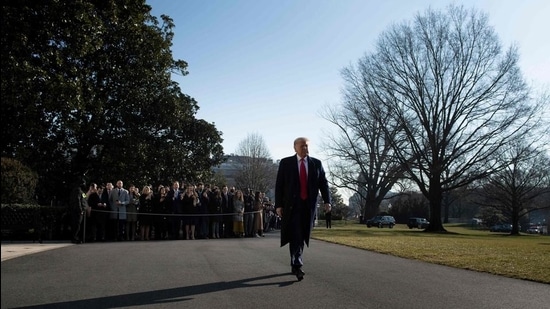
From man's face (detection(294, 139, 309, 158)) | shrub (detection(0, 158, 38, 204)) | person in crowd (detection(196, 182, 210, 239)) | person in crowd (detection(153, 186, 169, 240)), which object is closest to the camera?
shrub (detection(0, 158, 38, 204))

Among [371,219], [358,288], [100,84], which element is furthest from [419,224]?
[358,288]

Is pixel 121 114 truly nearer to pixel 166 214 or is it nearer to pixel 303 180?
pixel 166 214

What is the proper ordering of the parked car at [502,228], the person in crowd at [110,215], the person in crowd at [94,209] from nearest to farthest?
the person in crowd at [94,209] → the person in crowd at [110,215] → the parked car at [502,228]

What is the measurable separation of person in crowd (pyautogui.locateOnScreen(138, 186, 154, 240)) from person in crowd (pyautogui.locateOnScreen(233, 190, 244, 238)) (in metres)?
3.22

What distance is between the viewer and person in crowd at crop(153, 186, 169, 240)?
17.6m

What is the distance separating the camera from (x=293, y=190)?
297 inches

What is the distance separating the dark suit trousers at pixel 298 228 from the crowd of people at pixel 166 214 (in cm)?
904

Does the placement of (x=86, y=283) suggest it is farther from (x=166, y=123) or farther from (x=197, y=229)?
(x=166, y=123)

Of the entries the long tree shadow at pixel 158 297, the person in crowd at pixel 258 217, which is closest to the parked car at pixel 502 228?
the person in crowd at pixel 258 217

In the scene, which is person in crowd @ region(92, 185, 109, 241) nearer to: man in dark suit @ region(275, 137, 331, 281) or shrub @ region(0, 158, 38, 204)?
man in dark suit @ region(275, 137, 331, 281)

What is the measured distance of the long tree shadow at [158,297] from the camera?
206 inches

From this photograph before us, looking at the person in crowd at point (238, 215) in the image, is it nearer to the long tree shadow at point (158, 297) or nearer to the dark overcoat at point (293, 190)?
the dark overcoat at point (293, 190)

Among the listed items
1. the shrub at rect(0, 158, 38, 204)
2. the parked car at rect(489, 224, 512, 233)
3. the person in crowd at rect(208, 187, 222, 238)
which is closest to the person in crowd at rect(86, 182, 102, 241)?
the person in crowd at rect(208, 187, 222, 238)

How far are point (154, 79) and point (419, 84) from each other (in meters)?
24.7
